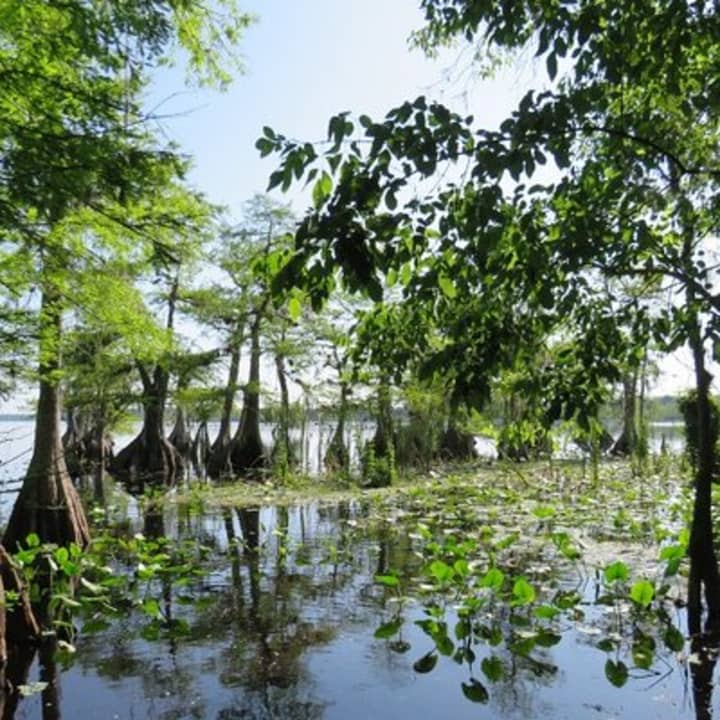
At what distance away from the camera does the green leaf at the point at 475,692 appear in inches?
164

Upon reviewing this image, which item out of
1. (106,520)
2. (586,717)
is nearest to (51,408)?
(106,520)

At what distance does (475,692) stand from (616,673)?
0.83 m

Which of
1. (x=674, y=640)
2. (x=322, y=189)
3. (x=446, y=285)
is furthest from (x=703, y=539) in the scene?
(x=322, y=189)

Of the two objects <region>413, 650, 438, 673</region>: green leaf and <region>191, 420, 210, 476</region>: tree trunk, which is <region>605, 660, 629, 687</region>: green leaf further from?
<region>191, 420, 210, 476</region>: tree trunk

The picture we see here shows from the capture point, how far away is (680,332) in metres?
2.97

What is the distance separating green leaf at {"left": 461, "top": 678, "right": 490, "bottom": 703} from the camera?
4.16m

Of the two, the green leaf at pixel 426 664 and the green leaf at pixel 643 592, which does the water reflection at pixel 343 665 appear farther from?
the green leaf at pixel 643 592

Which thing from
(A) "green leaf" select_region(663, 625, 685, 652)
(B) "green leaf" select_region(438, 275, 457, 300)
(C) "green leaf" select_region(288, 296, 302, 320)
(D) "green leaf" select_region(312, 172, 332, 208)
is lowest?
(A) "green leaf" select_region(663, 625, 685, 652)

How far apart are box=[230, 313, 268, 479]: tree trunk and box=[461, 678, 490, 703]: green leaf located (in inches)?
635

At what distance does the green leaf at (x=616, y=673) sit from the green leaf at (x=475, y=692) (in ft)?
2.39

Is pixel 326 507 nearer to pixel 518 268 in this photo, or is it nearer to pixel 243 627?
pixel 243 627

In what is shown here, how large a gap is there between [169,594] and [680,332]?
16.1ft

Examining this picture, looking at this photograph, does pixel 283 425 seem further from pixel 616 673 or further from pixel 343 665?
pixel 616 673

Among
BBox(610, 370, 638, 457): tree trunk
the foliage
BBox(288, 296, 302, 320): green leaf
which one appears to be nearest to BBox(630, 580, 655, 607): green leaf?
BBox(288, 296, 302, 320): green leaf
